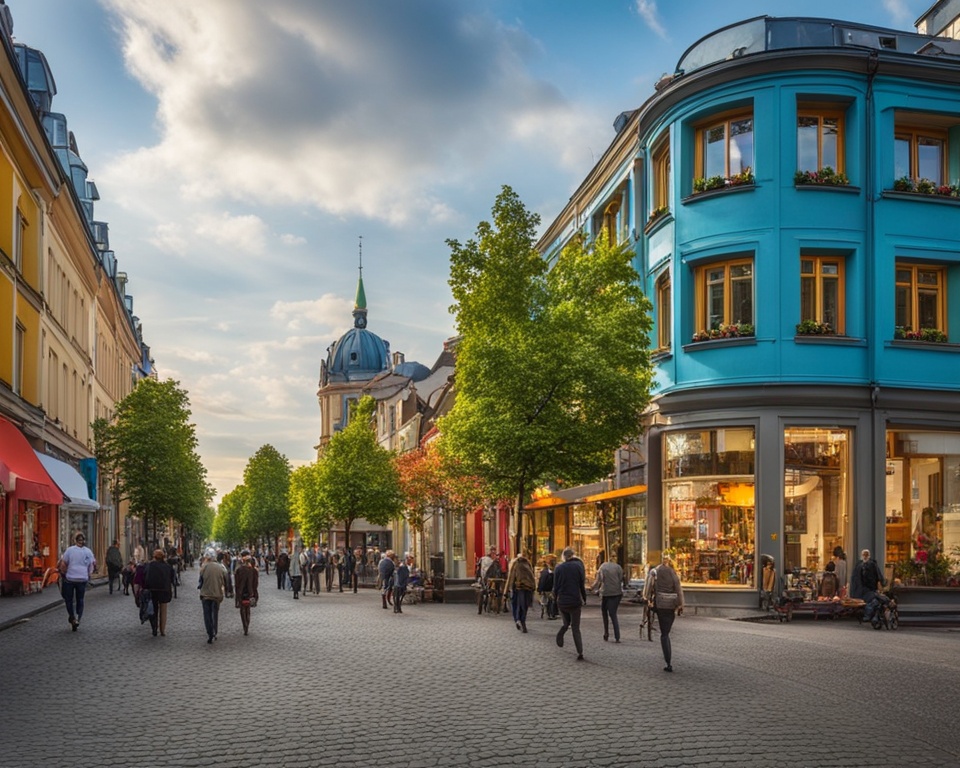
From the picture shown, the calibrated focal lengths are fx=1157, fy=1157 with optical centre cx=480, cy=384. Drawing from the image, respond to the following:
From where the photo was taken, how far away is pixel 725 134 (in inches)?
1136

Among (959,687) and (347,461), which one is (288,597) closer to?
(347,461)

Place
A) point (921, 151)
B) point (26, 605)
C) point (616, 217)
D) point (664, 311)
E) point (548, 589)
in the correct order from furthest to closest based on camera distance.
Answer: point (616, 217), point (664, 311), point (26, 605), point (921, 151), point (548, 589)

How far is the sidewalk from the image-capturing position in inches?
992

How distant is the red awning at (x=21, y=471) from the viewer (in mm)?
24173

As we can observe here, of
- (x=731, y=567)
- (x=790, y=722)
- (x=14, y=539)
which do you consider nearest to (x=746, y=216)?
(x=731, y=567)

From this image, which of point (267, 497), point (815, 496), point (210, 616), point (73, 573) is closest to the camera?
point (210, 616)

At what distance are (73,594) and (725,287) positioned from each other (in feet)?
54.4

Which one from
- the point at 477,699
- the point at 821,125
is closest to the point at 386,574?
the point at 821,125

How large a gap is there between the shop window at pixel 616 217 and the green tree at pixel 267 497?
78491mm

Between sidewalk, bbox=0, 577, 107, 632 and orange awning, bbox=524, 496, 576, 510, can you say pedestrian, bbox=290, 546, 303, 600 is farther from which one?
orange awning, bbox=524, 496, 576, 510

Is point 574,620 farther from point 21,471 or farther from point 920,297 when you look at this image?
point 920,297

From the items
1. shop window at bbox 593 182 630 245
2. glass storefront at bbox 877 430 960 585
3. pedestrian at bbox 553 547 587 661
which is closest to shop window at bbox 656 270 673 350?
shop window at bbox 593 182 630 245

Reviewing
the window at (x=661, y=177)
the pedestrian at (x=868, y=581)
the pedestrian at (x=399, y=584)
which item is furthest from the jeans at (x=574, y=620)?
the window at (x=661, y=177)

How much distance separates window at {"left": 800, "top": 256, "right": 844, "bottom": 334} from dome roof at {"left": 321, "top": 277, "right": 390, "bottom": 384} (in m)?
148
